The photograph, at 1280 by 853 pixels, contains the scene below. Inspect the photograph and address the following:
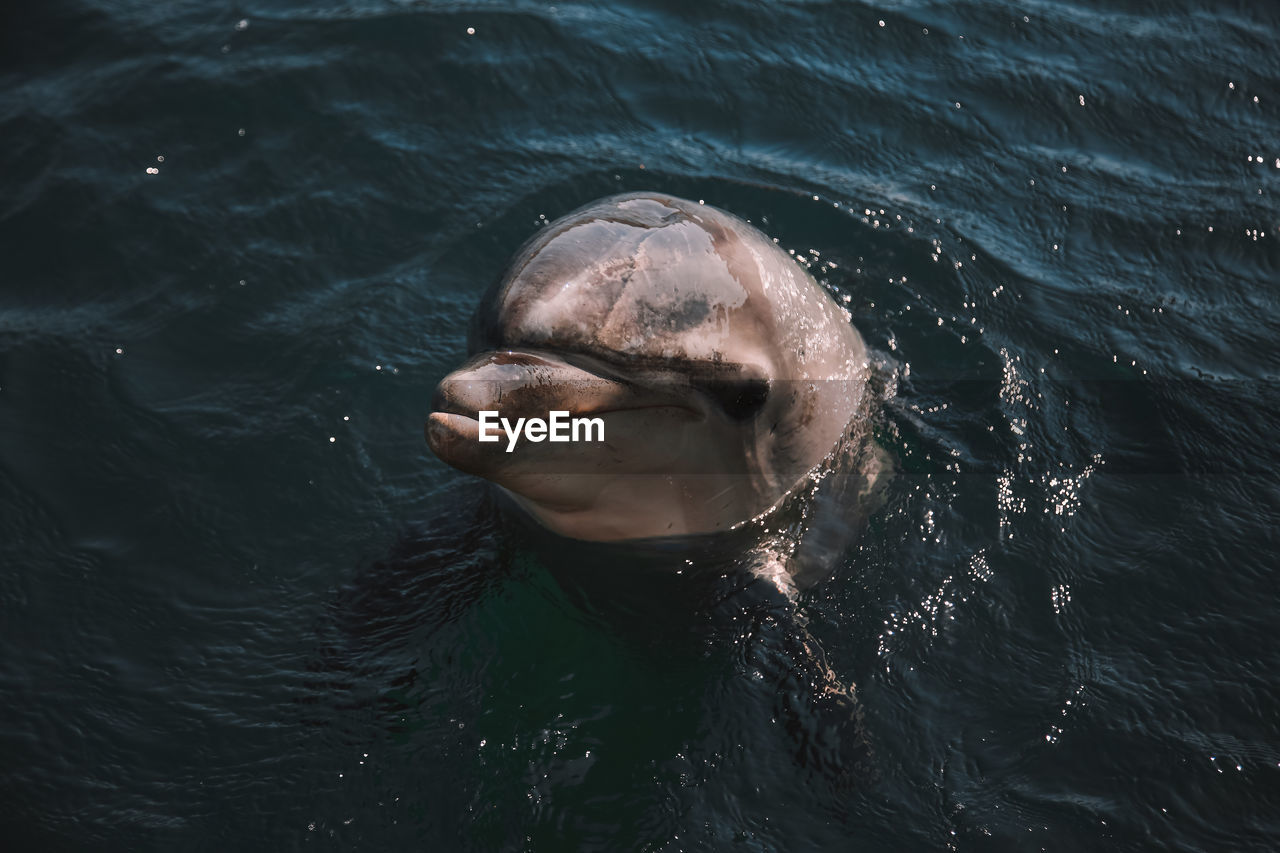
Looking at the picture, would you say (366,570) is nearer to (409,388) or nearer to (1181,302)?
(409,388)

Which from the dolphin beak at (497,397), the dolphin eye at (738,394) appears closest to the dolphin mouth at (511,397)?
the dolphin beak at (497,397)

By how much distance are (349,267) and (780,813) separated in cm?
477

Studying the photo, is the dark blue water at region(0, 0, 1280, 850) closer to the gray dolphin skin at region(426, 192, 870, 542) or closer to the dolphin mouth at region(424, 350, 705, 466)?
the gray dolphin skin at region(426, 192, 870, 542)

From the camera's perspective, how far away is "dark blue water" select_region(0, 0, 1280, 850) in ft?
15.6

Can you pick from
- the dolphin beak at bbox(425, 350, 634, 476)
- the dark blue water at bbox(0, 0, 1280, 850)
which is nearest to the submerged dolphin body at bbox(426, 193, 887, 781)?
the dolphin beak at bbox(425, 350, 634, 476)

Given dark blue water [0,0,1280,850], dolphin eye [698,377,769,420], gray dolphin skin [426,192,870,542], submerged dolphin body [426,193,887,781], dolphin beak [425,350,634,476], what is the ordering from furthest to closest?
dark blue water [0,0,1280,850] < dolphin eye [698,377,769,420] < submerged dolphin body [426,193,887,781] < gray dolphin skin [426,192,870,542] < dolphin beak [425,350,634,476]

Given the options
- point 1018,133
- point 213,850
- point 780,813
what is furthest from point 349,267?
point 1018,133

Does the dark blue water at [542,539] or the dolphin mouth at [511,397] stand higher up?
the dolphin mouth at [511,397]

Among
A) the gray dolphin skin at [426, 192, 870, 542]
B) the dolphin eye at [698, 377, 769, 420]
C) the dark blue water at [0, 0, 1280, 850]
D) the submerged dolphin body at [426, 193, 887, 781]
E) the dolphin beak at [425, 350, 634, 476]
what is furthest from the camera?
the dark blue water at [0, 0, 1280, 850]

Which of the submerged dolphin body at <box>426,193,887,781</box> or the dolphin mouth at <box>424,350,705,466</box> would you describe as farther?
the submerged dolphin body at <box>426,193,887,781</box>

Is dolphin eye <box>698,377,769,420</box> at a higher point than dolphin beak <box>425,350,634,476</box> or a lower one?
lower

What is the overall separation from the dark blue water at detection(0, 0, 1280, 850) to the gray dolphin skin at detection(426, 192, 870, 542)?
675 mm

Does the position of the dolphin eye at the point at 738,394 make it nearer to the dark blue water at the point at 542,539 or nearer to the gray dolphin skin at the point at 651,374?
the gray dolphin skin at the point at 651,374

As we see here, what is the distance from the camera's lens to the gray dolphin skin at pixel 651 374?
13.1 ft
